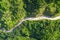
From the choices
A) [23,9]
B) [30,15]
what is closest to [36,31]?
[30,15]

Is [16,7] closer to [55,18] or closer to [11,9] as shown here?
[11,9]

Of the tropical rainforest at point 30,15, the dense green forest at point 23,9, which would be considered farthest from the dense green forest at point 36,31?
the dense green forest at point 23,9

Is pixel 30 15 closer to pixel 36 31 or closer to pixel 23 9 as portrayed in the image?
pixel 23 9

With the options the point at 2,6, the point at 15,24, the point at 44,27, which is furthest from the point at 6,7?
the point at 44,27

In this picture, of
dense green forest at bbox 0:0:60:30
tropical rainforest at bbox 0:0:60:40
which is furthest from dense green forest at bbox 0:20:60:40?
dense green forest at bbox 0:0:60:30

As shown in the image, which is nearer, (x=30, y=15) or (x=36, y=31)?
(x=36, y=31)

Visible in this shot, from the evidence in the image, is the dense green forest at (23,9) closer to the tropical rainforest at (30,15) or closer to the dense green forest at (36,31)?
the tropical rainforest at (30,15)

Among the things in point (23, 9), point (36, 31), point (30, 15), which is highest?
point (23, 9)
